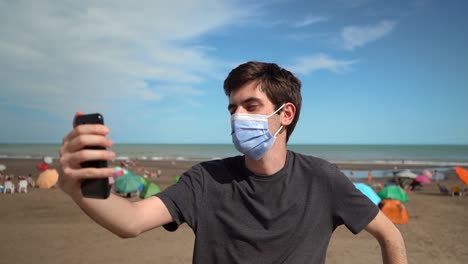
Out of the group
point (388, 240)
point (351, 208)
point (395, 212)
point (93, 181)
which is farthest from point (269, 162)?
point (395, 212)

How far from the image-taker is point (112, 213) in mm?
1738

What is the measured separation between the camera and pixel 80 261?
8.00 metres

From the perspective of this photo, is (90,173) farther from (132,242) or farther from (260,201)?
(132,242)

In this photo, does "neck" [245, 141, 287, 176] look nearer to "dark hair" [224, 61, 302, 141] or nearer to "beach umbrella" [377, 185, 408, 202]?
"dark hair" [224, 61, 302, 141]

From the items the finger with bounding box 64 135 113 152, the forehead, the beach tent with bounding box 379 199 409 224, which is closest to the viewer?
the finger with bounding box 64 135 113 152

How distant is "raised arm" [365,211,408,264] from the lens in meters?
2.35

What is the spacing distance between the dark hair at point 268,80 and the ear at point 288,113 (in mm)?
38

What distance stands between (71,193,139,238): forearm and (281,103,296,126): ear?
141cm

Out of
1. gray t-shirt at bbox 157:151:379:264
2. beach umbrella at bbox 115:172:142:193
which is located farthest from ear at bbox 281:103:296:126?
beach umbrella at bbox 115:172:142:193

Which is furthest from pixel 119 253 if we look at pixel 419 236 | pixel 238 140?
pixel 419 236

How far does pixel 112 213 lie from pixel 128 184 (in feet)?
49.4

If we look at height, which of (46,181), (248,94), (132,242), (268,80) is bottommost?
(132,242)

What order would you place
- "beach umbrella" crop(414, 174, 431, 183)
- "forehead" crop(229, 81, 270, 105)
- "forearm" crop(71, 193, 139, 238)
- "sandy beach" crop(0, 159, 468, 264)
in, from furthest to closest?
"beach umbrella" crop(414, 174, 431, 183) < "sandy beach" crop(0, 159, 468, 264) < "forehead" crop(229, 81, 270, 105) < "forearm" crop(71, 193, 139, 238)

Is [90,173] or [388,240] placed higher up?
[90,173]
